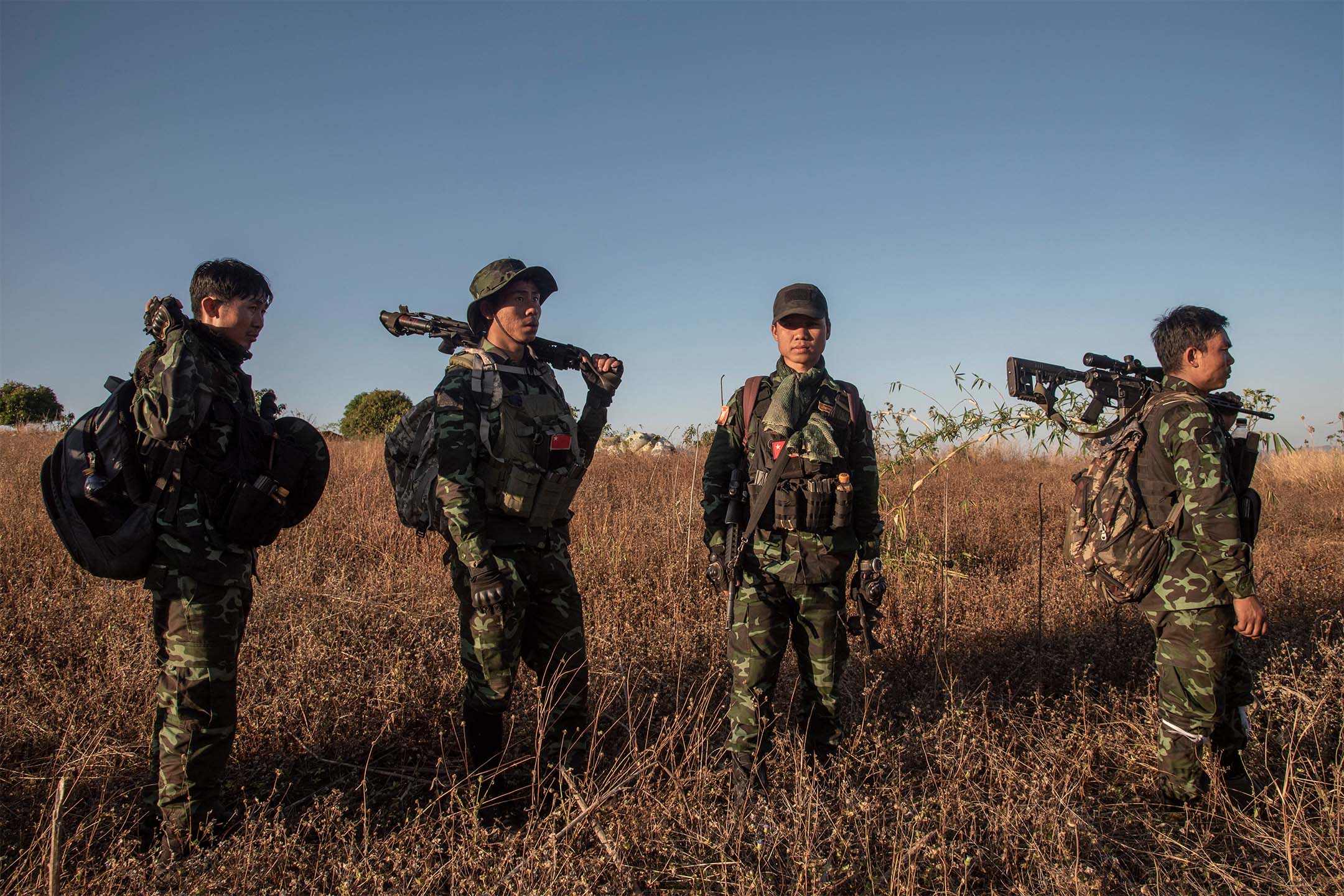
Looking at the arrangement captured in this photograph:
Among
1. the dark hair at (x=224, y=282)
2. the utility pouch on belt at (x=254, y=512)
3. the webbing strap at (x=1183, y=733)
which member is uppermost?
the dark hair at (x=224, y=282)

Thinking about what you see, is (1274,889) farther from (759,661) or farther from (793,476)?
(793,476)

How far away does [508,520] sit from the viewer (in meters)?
3.08

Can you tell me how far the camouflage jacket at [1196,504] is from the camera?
2.88 metres

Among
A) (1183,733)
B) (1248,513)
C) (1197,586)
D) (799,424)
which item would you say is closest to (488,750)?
(799,424)

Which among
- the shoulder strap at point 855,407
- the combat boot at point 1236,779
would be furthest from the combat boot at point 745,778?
the combat boot at point 1236,779

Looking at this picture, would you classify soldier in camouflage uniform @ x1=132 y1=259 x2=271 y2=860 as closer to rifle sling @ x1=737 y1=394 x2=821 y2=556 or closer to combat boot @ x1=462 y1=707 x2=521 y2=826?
combat boot @ x1=462 y1=707 x2=521 y2=826

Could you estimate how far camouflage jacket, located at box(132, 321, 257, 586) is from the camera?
2.43 meters

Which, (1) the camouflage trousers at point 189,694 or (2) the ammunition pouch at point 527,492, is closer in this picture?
(1) the camouflage trousers at point 189,694

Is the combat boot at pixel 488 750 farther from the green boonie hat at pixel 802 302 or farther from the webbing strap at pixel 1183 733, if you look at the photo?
the webbing strap at pixel 1183 733

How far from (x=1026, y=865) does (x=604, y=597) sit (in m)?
3.30

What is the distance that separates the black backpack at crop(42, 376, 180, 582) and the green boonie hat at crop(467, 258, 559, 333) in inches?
51.4

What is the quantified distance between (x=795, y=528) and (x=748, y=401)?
0.61 metres

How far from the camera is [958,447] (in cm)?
549

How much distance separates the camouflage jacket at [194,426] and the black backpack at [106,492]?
5cm
